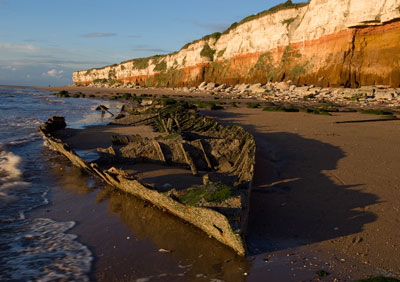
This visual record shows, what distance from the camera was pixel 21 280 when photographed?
3635mm

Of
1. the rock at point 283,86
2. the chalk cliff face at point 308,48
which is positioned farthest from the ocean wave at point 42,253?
the rock at point 283,86

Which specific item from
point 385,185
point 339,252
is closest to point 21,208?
point 339,252

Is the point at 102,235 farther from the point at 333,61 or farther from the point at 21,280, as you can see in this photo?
the point at 333,61

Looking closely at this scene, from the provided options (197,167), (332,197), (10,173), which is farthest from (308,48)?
(10,173)

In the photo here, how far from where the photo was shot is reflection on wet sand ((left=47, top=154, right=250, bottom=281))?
364cm

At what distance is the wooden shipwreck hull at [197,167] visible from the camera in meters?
4.15

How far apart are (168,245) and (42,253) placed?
5.63 feet

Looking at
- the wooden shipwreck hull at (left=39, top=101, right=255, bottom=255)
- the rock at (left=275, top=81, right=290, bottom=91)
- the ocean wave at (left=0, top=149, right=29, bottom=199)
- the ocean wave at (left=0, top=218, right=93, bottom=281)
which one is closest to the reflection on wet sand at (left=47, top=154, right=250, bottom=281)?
the wooden shipwreck hull at (left=39, top=101, right=255, bottom=255)

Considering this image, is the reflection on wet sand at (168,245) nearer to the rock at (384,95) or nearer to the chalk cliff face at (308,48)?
the rock at (384,95)

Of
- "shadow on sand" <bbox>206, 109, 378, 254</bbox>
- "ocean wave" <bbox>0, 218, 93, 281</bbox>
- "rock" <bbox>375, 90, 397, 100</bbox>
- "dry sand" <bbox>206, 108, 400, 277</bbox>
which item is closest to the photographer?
"ocean wave" <bbox>0, 218, 93, 281</bbox>

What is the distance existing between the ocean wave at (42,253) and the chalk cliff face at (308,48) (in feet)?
95.0

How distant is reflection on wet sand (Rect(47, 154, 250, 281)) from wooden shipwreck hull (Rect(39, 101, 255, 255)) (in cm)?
15

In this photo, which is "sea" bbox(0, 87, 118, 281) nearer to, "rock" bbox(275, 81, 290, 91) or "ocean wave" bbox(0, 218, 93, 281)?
"ocean wave" bbox(0, 218, 93, 281)

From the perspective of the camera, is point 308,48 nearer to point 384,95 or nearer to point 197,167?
point 384,95
